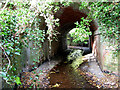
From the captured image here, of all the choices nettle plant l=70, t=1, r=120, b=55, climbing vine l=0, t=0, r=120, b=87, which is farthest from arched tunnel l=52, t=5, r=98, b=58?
climbing vine l=0, t=0, r=120, b=87

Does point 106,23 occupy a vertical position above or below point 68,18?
below

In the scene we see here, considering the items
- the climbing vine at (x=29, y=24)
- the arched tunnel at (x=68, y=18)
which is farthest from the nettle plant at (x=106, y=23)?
the arched tunnel at (x=68, y=18)

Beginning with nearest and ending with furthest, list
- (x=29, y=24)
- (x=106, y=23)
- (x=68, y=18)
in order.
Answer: (x=29, y=24) < (x=106, y=23) < (x=68, y=18)

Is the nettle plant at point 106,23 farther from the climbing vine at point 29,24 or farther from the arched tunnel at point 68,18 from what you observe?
the arched tunnel at point 68,18

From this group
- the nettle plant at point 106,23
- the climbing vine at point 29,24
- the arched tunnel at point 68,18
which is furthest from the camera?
the arched tunnel at point 68,18

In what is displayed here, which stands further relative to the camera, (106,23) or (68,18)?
(68,18)

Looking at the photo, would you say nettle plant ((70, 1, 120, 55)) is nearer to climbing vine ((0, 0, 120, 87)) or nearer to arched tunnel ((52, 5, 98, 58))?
climbing vine ((0, 0, 120, 87))

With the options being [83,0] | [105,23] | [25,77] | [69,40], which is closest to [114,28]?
[105,23]

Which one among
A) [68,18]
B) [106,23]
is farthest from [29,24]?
[68,18]

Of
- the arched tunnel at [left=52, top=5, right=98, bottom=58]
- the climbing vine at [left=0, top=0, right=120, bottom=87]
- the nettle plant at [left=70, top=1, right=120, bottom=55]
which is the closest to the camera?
the climbing vine at [left=0, top=0, right=120, bottom=87]

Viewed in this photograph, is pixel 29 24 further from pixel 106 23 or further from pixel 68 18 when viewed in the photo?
pixel 68 18

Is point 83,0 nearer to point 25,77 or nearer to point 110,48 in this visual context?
point 110,48

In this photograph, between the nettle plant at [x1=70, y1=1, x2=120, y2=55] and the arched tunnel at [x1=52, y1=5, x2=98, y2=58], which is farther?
the arched tunnel at [x1=52, y1=5, x2=98, y2=58]

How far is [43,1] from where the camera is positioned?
2.76 m
